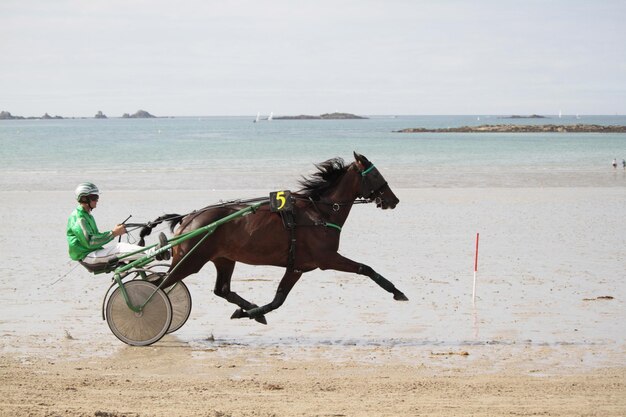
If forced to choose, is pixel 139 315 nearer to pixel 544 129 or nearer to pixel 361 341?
pixel 361 341

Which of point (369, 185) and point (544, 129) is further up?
point (369, 185)

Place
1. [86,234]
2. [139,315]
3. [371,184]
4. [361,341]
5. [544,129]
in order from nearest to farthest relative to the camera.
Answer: [86,234] < [139,315] < [361,341] < [371,184] < [544,129]

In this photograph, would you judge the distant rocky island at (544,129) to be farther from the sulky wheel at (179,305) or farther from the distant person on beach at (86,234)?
the distant person on beach at (86,234)

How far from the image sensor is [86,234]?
912 cm

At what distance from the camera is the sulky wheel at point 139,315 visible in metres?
9.41

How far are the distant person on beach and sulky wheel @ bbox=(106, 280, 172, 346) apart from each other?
0.42 m

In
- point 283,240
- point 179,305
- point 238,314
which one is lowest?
point 238,314

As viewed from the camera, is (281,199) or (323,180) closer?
(281,199)

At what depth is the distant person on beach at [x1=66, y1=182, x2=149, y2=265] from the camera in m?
9.12

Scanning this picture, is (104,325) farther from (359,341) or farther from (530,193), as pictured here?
(530,193)

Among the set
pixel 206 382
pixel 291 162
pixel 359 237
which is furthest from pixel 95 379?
pixel 291 162

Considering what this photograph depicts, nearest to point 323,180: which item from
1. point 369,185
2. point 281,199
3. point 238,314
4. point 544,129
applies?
point 369,185

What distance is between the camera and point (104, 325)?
33.9 ft

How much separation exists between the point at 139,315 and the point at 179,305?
70 centimetres
